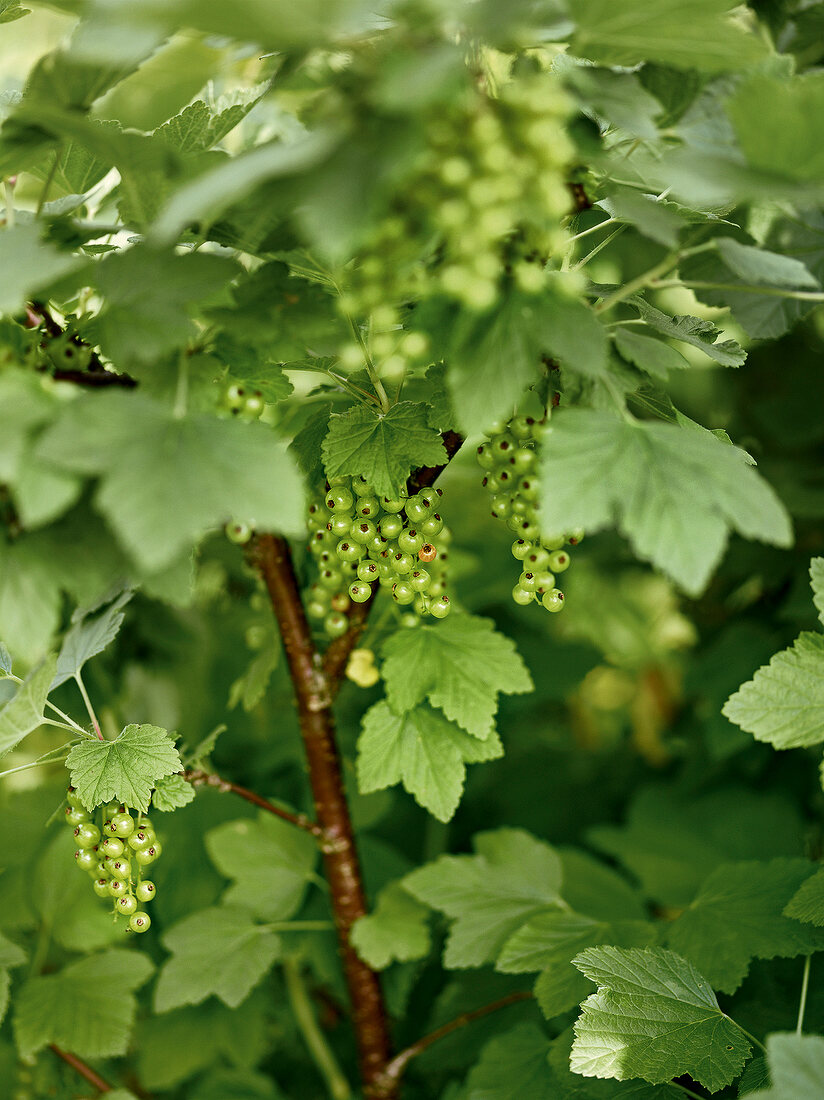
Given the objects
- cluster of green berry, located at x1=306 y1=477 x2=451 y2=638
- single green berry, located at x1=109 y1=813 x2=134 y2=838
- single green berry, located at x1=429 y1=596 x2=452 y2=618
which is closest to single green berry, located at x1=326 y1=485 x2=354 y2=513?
cluster of green berry, located at x1=306 y1=477 x2=451 y2=638

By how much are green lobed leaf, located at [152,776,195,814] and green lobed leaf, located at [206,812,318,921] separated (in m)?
0.34

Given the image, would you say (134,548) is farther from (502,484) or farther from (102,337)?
(502,484)

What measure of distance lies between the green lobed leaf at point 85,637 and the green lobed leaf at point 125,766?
86mm

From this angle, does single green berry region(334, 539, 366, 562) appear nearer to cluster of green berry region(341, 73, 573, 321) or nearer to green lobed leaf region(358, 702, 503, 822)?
green lobed leaf region(358, 702, 503, 822)

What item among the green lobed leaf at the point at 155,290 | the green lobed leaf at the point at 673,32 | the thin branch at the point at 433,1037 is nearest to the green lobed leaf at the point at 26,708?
the green lobed leaf at the point at 155,290

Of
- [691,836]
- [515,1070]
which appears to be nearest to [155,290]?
[515,1070]

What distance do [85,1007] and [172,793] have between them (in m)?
0.38

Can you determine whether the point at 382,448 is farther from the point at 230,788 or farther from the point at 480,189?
the point at 230,788

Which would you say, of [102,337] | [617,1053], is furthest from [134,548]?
[617,1053]

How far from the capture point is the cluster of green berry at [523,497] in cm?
70

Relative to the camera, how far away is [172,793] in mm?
749

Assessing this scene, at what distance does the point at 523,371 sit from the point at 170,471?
0.75ft

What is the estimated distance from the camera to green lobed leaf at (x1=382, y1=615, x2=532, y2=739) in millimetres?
824

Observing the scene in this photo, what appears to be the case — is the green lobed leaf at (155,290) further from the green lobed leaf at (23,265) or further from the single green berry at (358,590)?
the single green berry at (358,590)
